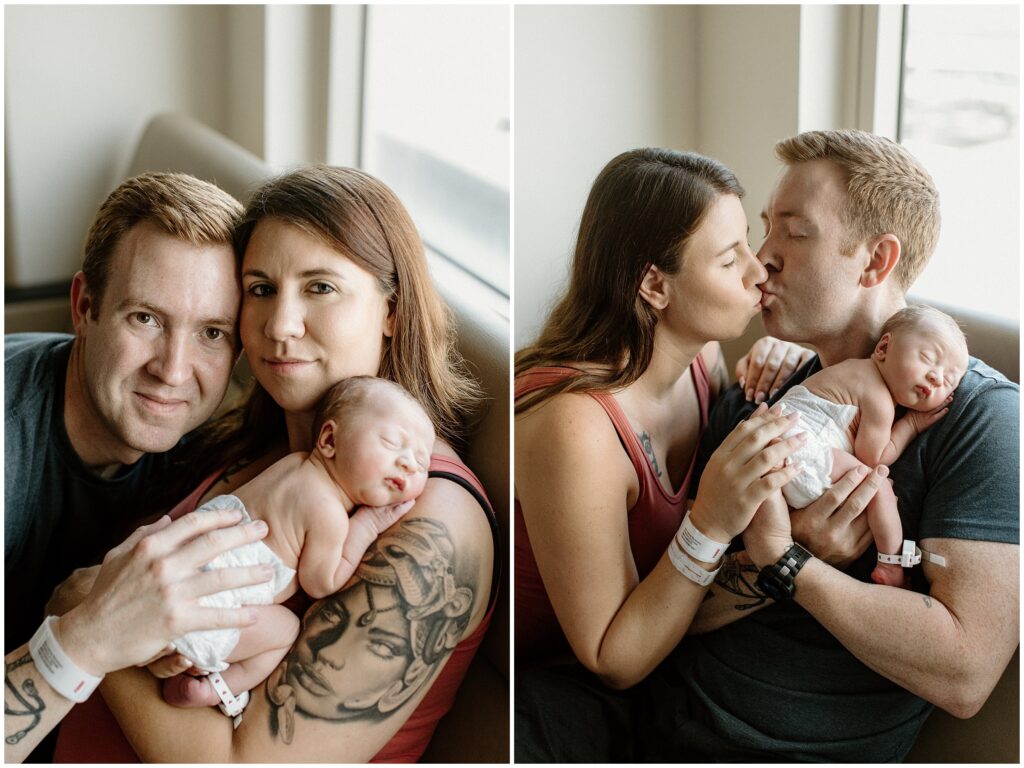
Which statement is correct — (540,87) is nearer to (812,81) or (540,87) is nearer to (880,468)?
(812,81)

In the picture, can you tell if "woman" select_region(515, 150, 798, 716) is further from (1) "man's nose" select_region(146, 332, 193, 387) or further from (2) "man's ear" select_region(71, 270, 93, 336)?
(2) "man's ear" select_region(71, 270, 93, 336)

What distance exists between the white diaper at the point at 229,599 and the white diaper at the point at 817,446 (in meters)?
0.72

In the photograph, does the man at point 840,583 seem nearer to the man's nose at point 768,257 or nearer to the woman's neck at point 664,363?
the man's nose at point 768,257

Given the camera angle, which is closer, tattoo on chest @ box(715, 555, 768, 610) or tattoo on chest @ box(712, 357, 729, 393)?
tattoo on chest @ box(715, 555, 768, 610)

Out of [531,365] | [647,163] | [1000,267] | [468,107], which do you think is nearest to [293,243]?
[531,365]

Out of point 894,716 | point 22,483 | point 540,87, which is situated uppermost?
point 540,87

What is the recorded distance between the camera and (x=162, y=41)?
2.54 m

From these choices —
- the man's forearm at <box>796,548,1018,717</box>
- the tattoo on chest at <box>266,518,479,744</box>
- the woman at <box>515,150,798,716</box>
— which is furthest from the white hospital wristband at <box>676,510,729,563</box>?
the tattoo on chest at <box>266,518,479,744</box>

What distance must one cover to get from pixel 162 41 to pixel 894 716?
7.31 feet

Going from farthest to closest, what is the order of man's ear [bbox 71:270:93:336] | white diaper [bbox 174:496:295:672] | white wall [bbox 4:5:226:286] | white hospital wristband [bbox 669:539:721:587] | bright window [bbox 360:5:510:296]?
1. white wall [bbox 4:5:226:286]
2. bright window [bbox 360:5:510:296]
3. man's ear [bbox 71:270:93:336]
4. white hospital wristband [bbox 669:539:721:587]
5. white diaper [bbox 174:496:295:672]

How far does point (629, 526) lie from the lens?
5.05 feet

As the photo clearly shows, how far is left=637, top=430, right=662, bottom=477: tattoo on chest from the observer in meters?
1.55

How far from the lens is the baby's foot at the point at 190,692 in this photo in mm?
1368

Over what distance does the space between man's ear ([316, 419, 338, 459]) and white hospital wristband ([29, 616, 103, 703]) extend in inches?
17.4
